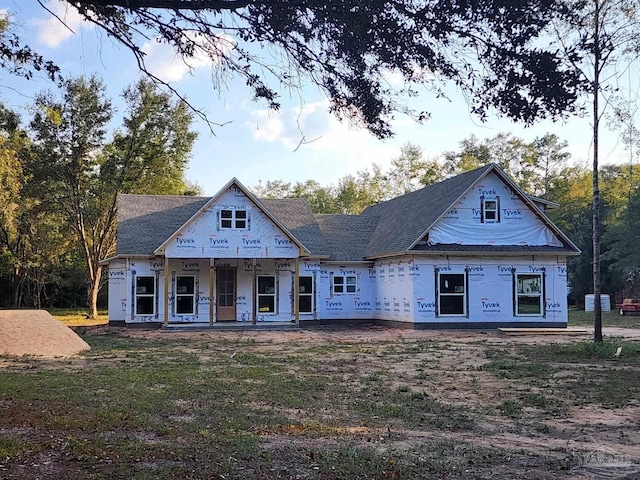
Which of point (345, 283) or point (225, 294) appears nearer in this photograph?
point (225, 294)

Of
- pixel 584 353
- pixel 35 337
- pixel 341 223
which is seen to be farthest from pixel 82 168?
pixel 584 353

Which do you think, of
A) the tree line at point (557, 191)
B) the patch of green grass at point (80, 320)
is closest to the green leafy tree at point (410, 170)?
the tree line at point (557, 191)

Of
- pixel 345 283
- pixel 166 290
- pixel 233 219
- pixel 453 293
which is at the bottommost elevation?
pixel 453 293

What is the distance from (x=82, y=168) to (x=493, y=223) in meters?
21.5

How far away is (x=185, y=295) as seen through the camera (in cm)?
2564

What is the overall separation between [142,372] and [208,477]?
7271mm

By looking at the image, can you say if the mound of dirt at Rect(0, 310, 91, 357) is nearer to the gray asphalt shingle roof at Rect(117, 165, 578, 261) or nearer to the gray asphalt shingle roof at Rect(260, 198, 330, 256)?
the gray asphalt shingle roof at Rect(117, 165, 578, 261)

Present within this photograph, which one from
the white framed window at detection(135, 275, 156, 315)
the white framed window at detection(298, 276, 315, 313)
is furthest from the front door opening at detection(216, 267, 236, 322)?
the white framed window at detection(298, 276, 315, 313)

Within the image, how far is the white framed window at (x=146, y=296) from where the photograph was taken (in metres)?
25.2

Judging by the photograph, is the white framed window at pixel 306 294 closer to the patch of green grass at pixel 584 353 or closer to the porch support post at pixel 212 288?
the porch support post at pixel 212 288

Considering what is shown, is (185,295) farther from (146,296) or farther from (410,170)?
(410,170)

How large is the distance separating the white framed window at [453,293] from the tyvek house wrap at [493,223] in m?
1.31

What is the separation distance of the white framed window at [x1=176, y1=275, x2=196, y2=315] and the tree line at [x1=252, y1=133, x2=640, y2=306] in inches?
1063

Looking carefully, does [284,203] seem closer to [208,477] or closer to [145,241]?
[145,241]
